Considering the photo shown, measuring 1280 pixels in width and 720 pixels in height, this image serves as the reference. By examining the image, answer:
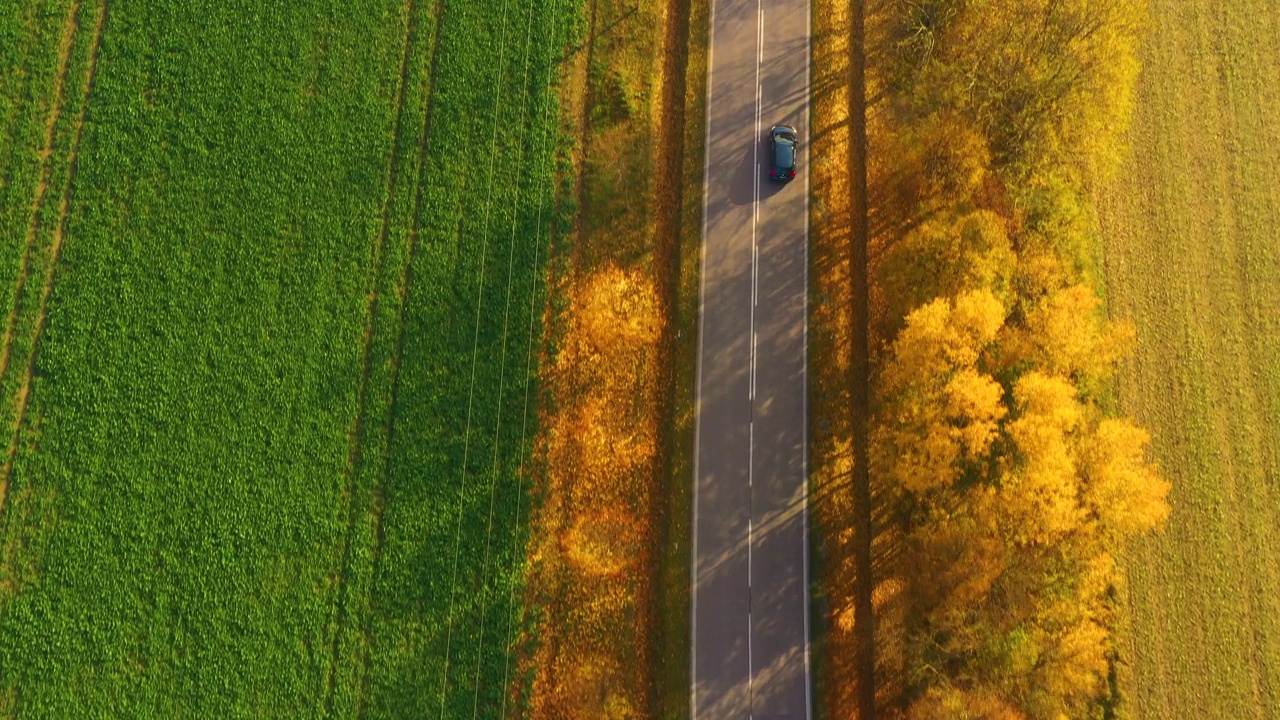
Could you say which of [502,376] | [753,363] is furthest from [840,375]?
[502,376]

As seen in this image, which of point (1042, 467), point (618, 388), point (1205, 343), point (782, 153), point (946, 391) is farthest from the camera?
point (1205, 343)

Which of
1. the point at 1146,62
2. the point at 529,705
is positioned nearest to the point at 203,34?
the point at 529,705

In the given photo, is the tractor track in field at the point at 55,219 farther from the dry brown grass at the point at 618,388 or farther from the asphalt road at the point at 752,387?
the asphalt road at the point at 752,387

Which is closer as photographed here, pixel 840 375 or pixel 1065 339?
pixel 1065 339

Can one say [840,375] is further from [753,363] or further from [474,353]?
[474,353]

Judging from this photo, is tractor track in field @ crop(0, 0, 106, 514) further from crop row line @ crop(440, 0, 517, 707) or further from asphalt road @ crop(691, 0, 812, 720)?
asphalt road @ crop(691, 0, 812, 720)
